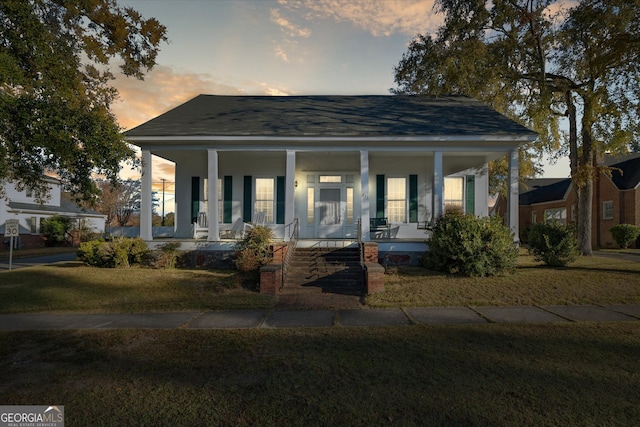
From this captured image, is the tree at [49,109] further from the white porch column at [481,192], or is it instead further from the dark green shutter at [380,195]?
the white porch column at [481,192]

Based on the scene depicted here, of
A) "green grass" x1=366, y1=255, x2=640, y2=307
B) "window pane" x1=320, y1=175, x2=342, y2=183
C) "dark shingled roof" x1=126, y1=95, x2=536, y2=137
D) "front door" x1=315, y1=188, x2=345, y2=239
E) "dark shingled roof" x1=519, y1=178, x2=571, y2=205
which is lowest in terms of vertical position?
"green grass" x1=366, y1=255, x2=640, y2=307

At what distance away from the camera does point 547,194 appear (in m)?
32.6

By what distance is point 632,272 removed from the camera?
35.5ft

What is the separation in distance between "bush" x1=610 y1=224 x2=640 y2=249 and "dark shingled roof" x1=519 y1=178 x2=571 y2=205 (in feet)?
25.1

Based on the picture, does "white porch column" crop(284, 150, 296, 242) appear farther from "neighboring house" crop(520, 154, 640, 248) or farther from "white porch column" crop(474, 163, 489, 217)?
"neighboring house" crop(520, 154, 640, 248)

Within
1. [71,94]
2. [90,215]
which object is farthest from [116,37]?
[90,215]

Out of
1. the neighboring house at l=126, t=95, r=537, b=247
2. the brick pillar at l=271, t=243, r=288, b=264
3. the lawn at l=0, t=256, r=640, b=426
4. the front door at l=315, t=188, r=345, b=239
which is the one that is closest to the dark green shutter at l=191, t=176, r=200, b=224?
the neighboring house at l=126, t=95, r=537, b=247

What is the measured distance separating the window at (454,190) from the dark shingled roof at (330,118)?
2631 millimetres

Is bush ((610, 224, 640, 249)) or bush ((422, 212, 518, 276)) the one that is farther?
bush ((610, 224, 640, 249))

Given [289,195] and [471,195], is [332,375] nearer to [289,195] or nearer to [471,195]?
[289,195]

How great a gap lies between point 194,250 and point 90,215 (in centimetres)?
3088

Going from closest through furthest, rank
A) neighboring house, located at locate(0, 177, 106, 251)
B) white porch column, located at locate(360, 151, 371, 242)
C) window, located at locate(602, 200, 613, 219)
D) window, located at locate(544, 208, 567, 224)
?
white porch column, located at locate(360, 151, 371, 242), window, located at locate(602, 200, 613, 219), neighboring house, located at locate(0, 177, 106, 251), window, located at locate(544, 208, 567, 224)

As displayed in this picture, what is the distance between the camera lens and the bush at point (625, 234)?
22.1m

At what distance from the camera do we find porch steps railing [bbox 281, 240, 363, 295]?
376 inches
